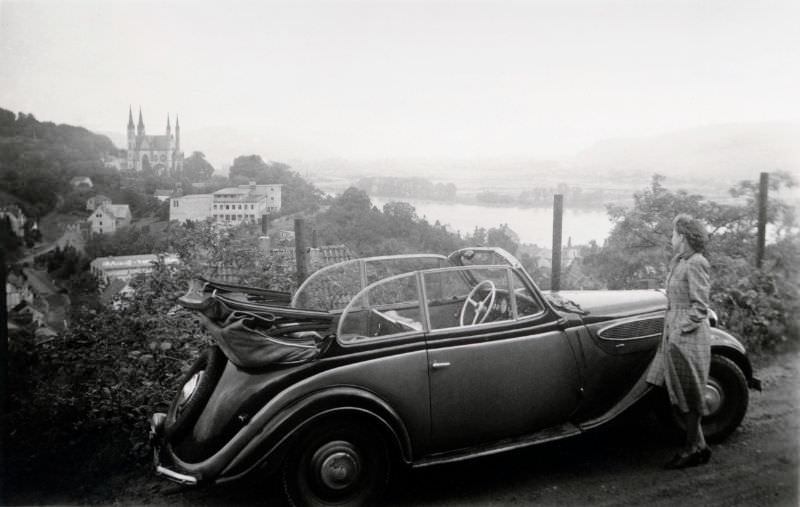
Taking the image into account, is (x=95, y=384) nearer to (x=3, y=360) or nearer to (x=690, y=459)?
(x=3, y=360)

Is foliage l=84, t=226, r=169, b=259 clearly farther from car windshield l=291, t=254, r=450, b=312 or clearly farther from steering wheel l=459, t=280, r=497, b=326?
steering wheel l=459, t=280, r=497, b=326

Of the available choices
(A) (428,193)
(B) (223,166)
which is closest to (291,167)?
(B) (223,166)

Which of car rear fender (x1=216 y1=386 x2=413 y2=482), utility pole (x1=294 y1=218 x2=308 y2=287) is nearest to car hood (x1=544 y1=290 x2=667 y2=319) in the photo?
car rear fender (x1=216 y1=386 x2=413 y2=482)

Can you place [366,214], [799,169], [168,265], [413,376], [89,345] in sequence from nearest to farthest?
[413,376] → [89,345] → [168,265] → [366,214] → [799,169]

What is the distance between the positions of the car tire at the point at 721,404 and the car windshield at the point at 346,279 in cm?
205

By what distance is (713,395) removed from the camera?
4.64m

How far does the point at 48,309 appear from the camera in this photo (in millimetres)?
5582

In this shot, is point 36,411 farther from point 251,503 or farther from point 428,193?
point 428,193

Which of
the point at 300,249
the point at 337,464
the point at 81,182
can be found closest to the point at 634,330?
the point at 337,464

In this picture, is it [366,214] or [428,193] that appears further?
[428,193]

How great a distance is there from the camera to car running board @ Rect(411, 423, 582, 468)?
12.8 feet

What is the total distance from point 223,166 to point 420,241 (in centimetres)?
259

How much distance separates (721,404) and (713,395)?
148 millimetres

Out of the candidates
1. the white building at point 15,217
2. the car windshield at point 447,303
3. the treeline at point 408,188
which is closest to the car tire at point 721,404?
Answer: the car windshield at point 447,303
